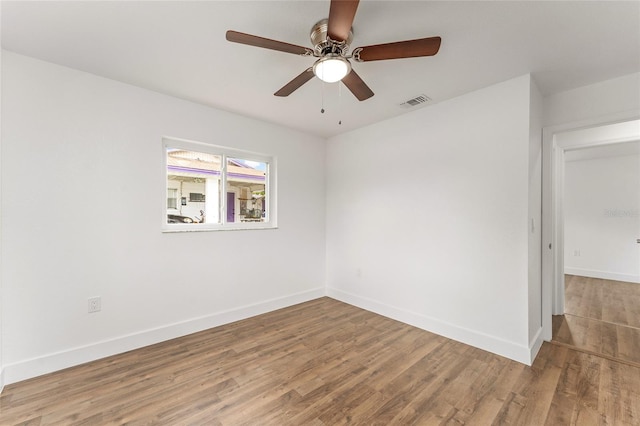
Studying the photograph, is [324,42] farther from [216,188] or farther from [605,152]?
[605,152]

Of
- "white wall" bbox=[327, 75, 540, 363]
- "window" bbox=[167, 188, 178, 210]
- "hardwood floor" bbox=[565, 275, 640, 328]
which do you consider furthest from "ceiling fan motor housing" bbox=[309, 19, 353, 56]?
"hardwood floor" bbox=[565, 275, 640, 328]

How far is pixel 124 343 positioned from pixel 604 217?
779cm

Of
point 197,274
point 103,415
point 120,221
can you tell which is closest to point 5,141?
point 120,221

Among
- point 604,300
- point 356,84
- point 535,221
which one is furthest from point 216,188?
point 604,300

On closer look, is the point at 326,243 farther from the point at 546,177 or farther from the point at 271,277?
the point at 546,177

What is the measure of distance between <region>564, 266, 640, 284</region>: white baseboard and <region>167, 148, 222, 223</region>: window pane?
6836 millimetres

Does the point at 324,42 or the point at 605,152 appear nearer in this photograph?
the point at 324,42

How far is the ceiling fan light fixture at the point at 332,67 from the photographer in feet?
5.26

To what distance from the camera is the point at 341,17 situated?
127cm

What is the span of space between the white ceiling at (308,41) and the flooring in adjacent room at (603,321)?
8.13ft

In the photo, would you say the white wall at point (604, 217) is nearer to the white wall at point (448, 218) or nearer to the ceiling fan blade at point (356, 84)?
the white wall at point (448, 218)

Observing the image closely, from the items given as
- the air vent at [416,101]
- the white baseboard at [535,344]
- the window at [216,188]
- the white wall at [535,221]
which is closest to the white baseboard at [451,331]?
the white baseboard at [535,344]

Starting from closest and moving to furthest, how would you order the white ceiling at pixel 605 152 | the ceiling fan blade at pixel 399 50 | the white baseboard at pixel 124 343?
the ceiling fan blade at pixel 399 50 < the white baseboard at pixel 124 343 < the white ceiling at pixel 605 152

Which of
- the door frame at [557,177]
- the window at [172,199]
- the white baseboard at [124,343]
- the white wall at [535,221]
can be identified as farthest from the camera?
the window at [172,199]
